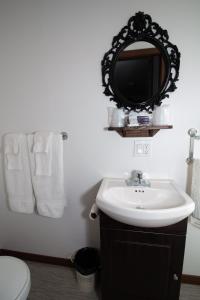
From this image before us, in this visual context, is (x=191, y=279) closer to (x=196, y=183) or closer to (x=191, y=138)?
(x=196, y=183)

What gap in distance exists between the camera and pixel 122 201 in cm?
115

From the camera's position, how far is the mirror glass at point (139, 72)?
45.8 inches

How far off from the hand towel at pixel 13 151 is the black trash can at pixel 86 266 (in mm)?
922

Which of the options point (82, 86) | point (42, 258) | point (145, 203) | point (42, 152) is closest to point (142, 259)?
point (145, 203)

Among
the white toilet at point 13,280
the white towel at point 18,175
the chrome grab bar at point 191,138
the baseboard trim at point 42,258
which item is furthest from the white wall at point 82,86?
the white toilet at point 13,280

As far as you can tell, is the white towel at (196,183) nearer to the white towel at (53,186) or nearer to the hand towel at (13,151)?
the white towel at (53,186)

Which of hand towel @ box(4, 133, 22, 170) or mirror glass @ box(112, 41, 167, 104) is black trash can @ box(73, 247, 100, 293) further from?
mirror glass @ box(112, 41, 167, 104)

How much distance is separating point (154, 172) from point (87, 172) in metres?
0.53

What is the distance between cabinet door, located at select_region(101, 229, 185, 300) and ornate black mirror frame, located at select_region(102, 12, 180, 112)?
85 cm

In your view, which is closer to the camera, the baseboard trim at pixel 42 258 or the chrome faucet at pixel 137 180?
the chrome faucet at pixel 137 180

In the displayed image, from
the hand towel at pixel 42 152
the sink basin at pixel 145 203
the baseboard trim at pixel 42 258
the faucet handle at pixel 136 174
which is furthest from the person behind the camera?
the baseboard trim at pixel 42 258

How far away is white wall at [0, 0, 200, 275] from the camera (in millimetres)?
1143

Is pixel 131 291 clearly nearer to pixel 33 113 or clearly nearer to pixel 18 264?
pixel 18 264

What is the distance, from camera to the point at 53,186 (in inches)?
55.6
